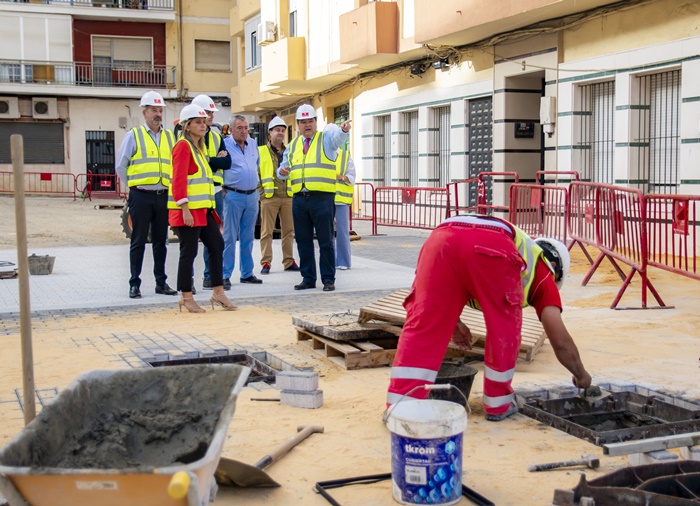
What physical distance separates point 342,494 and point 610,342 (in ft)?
13.6

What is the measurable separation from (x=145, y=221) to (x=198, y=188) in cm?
137

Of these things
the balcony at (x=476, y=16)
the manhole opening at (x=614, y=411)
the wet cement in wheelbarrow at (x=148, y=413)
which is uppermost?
the balcony at (x=476, y=16)

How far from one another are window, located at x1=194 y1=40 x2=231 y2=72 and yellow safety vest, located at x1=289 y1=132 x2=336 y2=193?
35.0m

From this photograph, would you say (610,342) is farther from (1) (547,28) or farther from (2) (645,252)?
(1) (547,28)

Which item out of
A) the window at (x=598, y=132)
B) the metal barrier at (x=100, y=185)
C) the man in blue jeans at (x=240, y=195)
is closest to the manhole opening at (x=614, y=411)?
the man in blue jeans at (x=240, y=195)

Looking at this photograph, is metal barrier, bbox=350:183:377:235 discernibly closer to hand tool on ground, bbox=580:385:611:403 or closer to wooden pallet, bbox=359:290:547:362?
wooden pallet, bbox=359:290:547:362

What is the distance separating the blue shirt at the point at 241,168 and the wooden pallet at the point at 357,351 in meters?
3.96

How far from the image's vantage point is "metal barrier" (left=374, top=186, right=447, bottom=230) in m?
20.5

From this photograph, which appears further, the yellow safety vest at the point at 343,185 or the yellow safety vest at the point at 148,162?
the yellow safety vest at the point at 343,185

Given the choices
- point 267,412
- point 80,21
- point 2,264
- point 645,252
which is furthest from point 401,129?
point 80,21

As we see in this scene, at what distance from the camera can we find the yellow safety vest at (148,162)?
10.0 meters

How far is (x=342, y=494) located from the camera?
13.8 feet

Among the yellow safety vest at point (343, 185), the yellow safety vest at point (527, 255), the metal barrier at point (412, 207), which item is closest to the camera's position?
the yellow safety vest at point (527, 255)

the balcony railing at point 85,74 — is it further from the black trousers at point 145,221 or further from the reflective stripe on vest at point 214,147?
the black trousers at point 145,221
